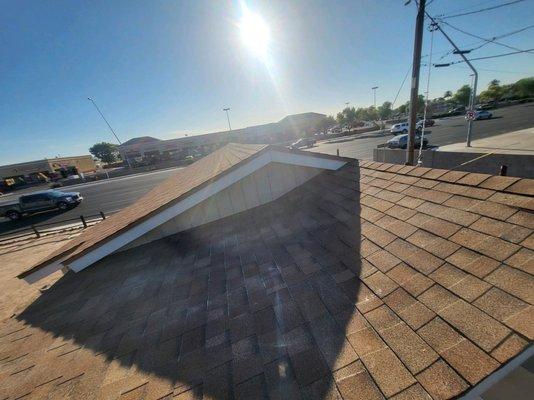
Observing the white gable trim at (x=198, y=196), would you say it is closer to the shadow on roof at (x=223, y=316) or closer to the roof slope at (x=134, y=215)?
the roof slope at (x=134, y=215)

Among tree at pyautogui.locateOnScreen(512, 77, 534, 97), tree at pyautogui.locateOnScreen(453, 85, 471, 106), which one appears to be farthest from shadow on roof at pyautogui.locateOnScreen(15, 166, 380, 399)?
tree at pyautogui.locateOnScreen(512, 77, 534, 97)

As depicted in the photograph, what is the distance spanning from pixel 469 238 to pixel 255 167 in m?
3.77

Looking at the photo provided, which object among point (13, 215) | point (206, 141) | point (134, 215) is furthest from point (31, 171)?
point (134, 215)

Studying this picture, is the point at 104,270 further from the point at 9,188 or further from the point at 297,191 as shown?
the point at 9,188

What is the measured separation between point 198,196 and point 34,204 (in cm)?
2474

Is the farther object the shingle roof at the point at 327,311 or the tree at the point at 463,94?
the tree at the point at 463,94

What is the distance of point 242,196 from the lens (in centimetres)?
577

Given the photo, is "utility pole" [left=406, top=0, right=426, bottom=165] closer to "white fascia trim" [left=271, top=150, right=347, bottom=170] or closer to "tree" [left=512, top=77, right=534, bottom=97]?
"white fascia trim" [left=271, top=150, right=347, bottom=170]

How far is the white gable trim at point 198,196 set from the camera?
4.08 meters

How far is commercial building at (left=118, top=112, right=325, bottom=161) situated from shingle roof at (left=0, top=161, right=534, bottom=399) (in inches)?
2421

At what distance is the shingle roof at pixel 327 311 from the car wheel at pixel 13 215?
24226mm

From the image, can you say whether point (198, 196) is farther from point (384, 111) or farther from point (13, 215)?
point (384, 111)

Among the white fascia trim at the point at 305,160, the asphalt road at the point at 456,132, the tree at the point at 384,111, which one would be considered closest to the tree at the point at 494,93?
the tree at the point at 384,111

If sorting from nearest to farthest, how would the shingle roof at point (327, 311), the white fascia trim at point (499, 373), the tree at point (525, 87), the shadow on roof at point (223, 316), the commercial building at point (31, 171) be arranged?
the white fascia trim at point (499, 373)
the shingle roof at point (327, 311)
the shadow on roof at point (223, 316)
the commercial building at point (31, 171)
the tree at point (525, 87)
